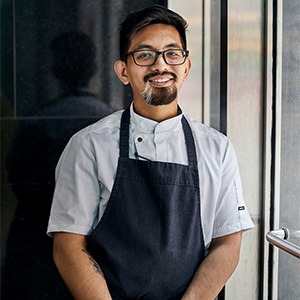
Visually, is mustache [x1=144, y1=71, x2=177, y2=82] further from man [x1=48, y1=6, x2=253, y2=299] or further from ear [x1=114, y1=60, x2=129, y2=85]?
ear [x1=114, y1=60, x2=129, y2=85]

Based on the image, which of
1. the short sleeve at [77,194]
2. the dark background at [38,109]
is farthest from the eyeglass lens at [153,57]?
the dark background at [38,109]

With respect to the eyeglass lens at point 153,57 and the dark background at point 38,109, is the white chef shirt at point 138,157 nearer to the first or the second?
the eyeglass lens at point 153,57

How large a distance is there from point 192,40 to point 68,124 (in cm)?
54

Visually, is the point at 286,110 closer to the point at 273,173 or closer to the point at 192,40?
the point at 273,173

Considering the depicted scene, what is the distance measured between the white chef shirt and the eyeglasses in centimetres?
15

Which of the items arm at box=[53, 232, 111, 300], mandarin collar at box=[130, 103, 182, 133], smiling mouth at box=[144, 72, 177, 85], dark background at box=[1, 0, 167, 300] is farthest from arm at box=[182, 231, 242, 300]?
dark background at box=[1, 0, 167, 300]

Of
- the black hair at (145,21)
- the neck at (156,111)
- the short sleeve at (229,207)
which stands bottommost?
the short sleeve at (229,207)

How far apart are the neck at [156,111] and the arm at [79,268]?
1.23ft

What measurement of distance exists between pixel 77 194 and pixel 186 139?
0.34 meters

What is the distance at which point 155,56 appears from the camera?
1784 mm

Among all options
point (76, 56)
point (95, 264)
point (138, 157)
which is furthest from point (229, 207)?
point (76, 56)

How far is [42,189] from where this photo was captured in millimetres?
2457

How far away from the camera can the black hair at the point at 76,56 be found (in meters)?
2.41

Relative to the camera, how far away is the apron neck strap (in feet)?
5.90
